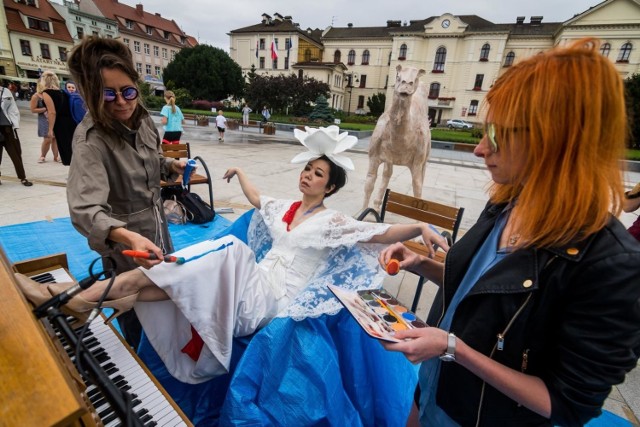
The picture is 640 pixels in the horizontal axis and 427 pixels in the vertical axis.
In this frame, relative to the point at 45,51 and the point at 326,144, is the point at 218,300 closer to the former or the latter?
the point at 326,144

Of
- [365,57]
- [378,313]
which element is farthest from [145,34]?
[378,313]

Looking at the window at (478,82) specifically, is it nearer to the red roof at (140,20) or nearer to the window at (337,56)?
the window at (337,56)

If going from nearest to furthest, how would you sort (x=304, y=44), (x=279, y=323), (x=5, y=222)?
(x=279, y=323) < (x=5, y=222) < (x=304, y=44)

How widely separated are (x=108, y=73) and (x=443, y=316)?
194cm

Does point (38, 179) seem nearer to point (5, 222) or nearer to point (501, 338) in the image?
point (5, 222)

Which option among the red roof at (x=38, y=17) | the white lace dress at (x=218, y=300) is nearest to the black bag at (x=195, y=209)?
the white lace dress at (x=218, y=300)

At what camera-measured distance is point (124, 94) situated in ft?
5.41

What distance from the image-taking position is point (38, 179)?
229 inches

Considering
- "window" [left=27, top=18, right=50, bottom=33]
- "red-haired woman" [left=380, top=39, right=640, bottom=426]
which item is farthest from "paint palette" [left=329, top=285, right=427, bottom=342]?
"window" [left=27, top=18, right=50, bottom=33]

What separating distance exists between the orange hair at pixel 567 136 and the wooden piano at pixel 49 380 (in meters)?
1.16

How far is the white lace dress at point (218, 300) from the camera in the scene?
1.45 meters

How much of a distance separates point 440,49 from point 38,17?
151 feet

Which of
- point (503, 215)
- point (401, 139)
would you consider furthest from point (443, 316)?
point (401, 139)

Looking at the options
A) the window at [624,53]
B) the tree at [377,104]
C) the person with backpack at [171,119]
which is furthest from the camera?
the tree at [377,104]
